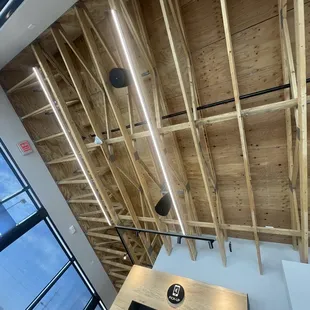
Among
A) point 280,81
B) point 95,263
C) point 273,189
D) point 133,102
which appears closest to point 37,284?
point 95,263

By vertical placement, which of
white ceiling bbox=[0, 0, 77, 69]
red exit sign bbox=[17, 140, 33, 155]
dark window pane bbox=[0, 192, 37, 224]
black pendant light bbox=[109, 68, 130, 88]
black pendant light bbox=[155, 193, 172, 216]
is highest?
white ceiling bbox=[0, 0, 77, 69]

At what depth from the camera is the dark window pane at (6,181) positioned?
3.29m

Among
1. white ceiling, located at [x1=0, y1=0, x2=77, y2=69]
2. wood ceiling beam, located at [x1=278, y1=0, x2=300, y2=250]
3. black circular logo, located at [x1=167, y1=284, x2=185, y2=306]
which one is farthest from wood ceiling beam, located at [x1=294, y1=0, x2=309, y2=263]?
white ceiling, located at [x1=0, y1=0, x2=77, y2=69]

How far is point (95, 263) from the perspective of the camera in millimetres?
4652

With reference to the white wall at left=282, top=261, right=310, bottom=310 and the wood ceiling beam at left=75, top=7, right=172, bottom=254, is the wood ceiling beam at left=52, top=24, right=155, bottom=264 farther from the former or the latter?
the white wall at left=282, top=261, right=310, bottom=310

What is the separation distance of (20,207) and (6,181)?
1.86ft

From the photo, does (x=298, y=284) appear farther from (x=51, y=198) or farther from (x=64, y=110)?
(x=51, y=198)

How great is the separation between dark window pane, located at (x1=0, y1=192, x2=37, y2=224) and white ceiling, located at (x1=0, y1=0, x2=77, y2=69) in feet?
8.36

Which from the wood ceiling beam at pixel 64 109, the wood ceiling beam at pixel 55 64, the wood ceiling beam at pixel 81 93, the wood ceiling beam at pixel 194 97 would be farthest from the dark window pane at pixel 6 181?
the wood ceiling beam at pixel 194 97

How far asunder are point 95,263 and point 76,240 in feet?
2.96

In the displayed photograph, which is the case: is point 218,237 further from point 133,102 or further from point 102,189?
point 133,102

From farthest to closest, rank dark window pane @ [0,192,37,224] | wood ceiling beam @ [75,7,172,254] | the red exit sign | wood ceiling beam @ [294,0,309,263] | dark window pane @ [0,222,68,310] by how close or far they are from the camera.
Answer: the red exit sign < dark window pane @ [0,192,37,224] < dark window pane @ [0,222,68,310] < wood ceiling beam @ [75,7,172,254] < wood ceiling beam @ [294,0,309,263]

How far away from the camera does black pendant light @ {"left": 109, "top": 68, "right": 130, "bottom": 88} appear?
7.15 feet

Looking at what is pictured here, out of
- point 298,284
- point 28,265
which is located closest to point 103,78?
point 298,284
